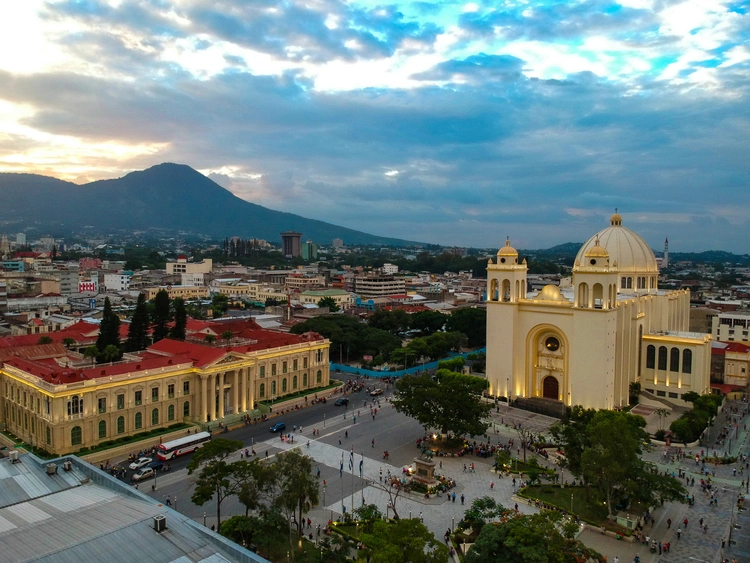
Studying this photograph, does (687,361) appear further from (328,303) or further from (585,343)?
(328,303)

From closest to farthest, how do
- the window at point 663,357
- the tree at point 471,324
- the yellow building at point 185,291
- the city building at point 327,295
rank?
the window at point 663,357 < the tree at point 471,324 < the city building at point 327,295 < the yellow building at point 185,291

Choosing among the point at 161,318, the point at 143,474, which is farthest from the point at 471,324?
the point at 143,474

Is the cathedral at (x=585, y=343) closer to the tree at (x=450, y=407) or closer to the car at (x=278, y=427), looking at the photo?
the tree at (x=450, y=407)

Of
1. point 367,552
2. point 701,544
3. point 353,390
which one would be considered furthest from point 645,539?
A: point 353,390

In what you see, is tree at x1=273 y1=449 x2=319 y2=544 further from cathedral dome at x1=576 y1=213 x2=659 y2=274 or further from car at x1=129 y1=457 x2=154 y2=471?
cathedral dome at x1=576 y1=213 x2=659 y2=274

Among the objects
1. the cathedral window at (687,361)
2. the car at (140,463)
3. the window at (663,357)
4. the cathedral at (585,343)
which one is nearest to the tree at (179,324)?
the car at (140,463)

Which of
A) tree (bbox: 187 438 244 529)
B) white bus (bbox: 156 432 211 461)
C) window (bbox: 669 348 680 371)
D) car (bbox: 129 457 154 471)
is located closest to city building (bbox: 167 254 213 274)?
white bus (bbox: 156 432 211 461)

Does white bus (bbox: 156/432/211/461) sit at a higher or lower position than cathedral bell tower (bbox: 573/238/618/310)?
lower
